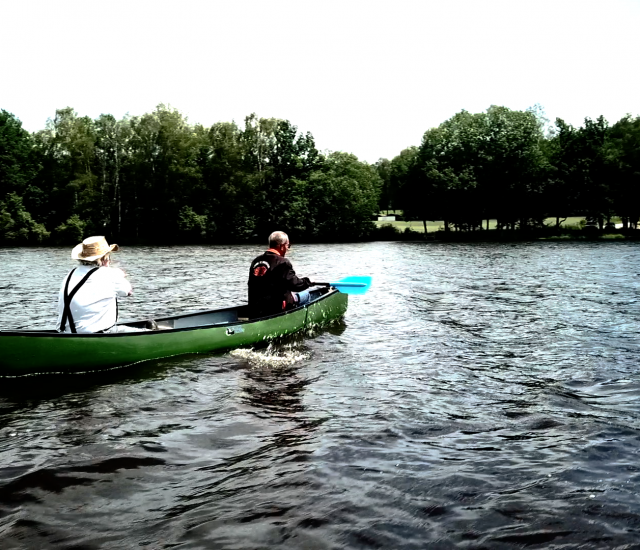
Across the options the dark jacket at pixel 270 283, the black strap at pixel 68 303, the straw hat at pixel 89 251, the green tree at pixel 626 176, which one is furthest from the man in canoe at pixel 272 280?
the green tree at pixel 626 176

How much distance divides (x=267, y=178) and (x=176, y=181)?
10205mm

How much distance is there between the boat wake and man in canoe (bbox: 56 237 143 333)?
244 cm

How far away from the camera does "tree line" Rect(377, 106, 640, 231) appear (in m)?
63.8

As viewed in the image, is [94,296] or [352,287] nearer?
[94,296]

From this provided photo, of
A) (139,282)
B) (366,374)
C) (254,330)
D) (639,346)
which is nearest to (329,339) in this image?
(254,330)

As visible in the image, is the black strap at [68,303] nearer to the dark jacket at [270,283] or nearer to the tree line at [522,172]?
the dark jacket at [270,283]

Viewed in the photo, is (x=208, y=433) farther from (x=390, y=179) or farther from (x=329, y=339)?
(x=390, y=179)

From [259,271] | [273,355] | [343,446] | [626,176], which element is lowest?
[343,446]

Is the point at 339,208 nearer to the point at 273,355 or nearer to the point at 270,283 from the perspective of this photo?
the point at 270,283

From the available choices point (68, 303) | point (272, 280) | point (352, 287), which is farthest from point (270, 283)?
point (352, 287)

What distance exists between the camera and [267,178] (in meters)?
72.2

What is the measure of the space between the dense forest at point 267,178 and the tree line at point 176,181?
139mm

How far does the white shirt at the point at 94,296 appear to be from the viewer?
29.1 feet

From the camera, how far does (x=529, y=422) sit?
737 cm
